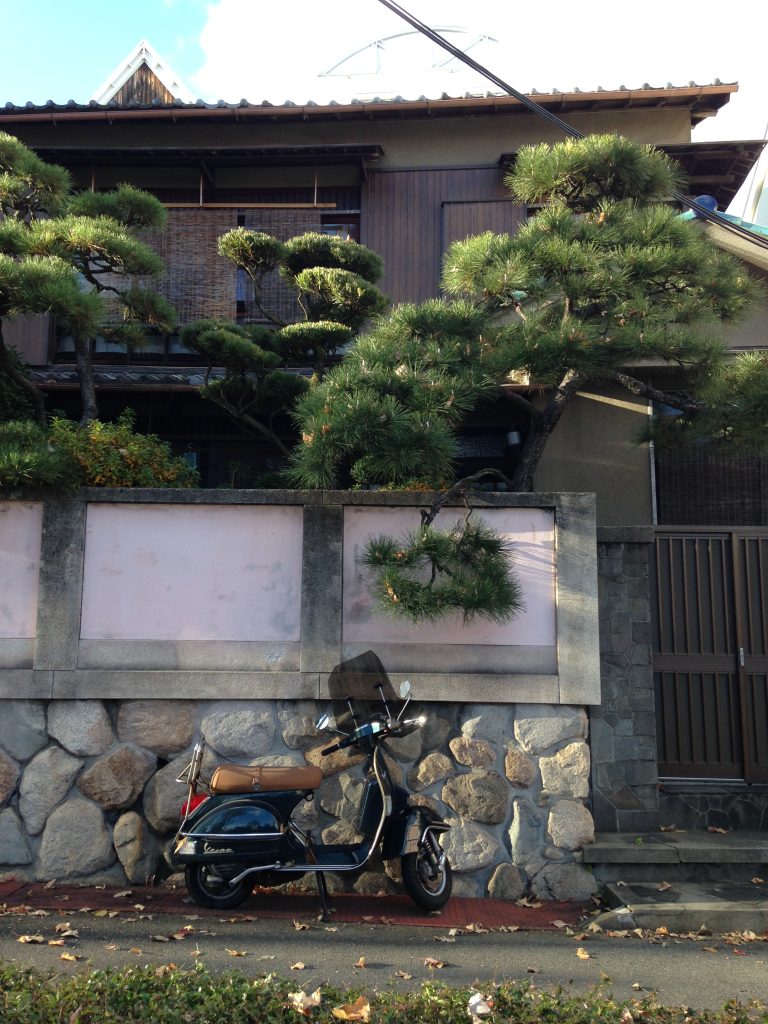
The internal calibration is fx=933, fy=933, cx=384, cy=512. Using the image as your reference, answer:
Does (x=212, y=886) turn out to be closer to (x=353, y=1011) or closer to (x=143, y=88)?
(x=353, y=1011)

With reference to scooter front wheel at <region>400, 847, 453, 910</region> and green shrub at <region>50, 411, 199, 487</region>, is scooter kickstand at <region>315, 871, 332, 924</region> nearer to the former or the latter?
scooter front wheel at <region>400, 847, 453, 910</region>

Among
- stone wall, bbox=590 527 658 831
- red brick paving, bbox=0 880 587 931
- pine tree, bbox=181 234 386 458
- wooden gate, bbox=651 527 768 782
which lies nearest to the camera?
red brick paving, bbox=0 880 587 931

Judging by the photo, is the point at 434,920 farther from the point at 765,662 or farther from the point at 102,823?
the point at 765,662

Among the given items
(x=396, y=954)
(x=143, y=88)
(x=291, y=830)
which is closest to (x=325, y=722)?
(x=291, y=830)

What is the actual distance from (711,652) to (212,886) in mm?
4409

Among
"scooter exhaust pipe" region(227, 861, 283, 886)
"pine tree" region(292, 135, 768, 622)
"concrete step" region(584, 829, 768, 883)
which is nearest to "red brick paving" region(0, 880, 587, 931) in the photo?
"scooter exhaust pipe" region(227, 861, 283, 886)

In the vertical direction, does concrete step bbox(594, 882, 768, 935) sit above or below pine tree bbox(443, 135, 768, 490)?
below

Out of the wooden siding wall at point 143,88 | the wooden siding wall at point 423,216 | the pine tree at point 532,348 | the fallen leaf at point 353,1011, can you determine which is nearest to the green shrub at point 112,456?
the pine tree at point 532,348

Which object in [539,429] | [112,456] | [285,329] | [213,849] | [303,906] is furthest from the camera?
[285,329]

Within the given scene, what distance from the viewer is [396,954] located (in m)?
5.16

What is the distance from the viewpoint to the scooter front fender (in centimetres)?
586

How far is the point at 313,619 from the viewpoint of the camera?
654 cm

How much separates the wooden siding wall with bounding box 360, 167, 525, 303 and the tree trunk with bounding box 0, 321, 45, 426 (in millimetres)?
4844

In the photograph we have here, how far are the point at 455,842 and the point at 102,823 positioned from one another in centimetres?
239
